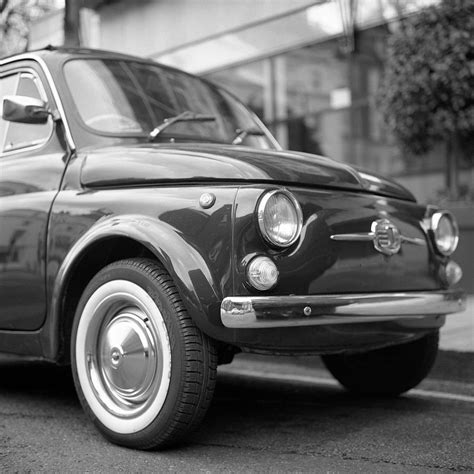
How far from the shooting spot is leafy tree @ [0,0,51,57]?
1555 centimetres

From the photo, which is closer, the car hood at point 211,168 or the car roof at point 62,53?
the car hood at point 211,168

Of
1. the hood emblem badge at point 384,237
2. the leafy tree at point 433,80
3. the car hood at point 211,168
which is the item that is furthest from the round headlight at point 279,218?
the leafy tree at point 433,80

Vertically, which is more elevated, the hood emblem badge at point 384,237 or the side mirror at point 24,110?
the side mirror at point 24,110

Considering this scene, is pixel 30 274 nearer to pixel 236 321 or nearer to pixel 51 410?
pixel 51 410

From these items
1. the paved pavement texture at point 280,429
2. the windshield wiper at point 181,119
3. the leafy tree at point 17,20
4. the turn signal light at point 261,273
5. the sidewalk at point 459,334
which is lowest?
the sidewalk at point 459,334

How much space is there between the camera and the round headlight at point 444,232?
391 centimetres

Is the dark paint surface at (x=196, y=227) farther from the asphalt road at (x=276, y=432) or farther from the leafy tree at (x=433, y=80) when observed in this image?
the leafy tree at (x=433, y=80)

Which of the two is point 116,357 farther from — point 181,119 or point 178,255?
point 181,119

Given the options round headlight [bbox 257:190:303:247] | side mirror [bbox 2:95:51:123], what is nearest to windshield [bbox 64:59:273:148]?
side mirror [bbox 2:95:51:123]

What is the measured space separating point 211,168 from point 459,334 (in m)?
3.48

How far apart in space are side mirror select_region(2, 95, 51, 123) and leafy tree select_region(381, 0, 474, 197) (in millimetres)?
5702

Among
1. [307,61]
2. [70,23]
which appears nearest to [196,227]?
[70,23]

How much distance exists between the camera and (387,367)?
168 inches

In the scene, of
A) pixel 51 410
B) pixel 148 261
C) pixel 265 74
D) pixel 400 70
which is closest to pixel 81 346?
pixel 148 261
